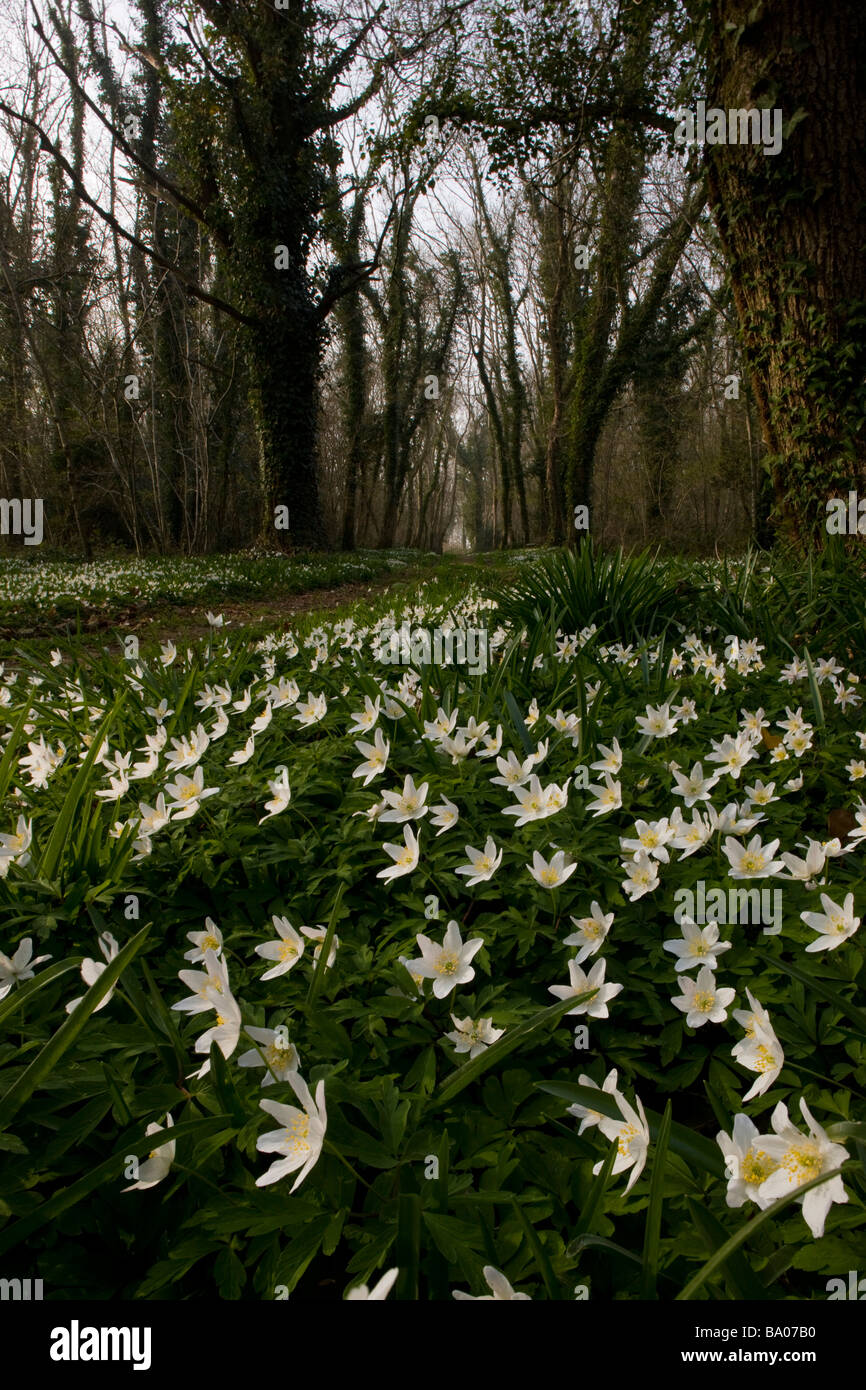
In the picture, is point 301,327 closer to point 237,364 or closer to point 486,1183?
point 237,364

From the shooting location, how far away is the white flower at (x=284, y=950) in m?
1.23

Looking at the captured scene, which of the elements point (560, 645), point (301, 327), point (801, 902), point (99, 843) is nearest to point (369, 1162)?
point (801, 902)

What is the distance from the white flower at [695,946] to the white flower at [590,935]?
11cm

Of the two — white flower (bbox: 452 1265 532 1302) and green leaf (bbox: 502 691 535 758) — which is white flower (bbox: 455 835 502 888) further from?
white flower (bbox: 452 1265 532 1302)

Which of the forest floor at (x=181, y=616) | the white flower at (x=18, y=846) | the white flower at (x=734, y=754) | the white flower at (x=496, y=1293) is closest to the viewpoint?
the white flower at (x=496, y=1293)

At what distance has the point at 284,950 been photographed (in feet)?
4.22

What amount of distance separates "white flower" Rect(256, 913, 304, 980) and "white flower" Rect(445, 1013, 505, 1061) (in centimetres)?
29

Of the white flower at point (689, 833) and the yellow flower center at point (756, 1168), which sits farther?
the white flower at point (689, 833)

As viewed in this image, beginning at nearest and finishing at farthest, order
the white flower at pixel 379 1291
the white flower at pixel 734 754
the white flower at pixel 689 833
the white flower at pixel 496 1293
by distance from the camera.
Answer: the white flower at pixel 379 1291 < the white flower at pixel 496 1293 < the white flower at pixel 689 833 < the white flower at pixel 734 754

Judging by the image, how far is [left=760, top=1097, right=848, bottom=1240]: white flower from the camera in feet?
2.48

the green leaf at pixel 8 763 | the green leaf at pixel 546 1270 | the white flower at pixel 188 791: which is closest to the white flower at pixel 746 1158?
the green leaf at pixel 546 1270

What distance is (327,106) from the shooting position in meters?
14.8

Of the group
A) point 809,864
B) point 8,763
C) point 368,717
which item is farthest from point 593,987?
point 8,763

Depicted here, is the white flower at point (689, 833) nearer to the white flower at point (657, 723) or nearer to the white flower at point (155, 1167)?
the white flower at point (657, 723)
